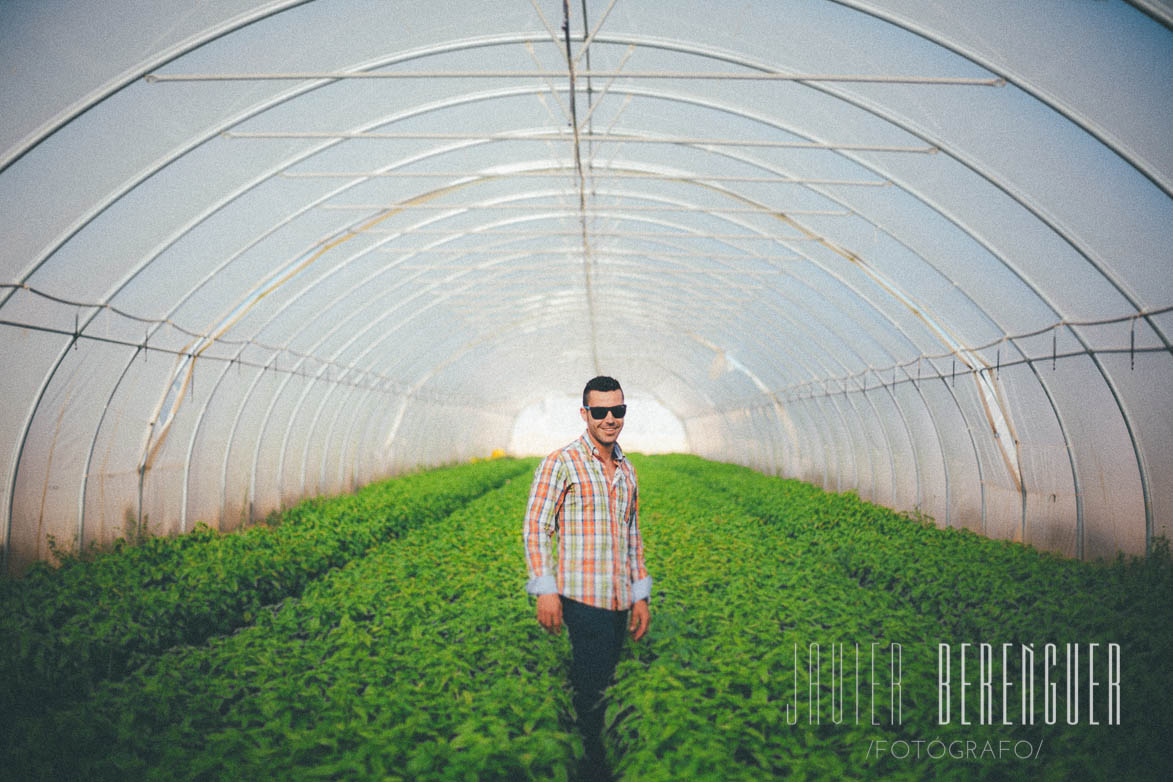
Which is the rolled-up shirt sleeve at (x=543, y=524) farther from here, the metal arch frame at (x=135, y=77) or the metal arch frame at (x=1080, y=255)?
the metal arch frame at (x=1080, y=255)

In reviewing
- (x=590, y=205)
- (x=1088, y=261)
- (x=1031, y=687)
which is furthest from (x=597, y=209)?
(x=1031, y=687)

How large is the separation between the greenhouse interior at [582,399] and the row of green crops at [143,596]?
5cm

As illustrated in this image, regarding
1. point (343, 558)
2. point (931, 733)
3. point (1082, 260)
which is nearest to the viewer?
point (931, 733)

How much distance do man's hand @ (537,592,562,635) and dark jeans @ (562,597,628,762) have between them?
0.22 meters

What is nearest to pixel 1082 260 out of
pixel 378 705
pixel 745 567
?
pixel 745 567

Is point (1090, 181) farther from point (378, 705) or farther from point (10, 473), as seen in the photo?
point (10, 473)

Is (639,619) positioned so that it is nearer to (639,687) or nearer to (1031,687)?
(639,687)

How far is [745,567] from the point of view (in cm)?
884

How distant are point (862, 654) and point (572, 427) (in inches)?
1776

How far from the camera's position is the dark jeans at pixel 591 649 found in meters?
4.48

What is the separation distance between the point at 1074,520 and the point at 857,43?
7.10 meters

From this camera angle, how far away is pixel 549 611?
167 inches

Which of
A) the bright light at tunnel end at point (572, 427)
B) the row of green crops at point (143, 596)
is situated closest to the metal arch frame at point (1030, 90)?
the row of green crops at point (143, 596)

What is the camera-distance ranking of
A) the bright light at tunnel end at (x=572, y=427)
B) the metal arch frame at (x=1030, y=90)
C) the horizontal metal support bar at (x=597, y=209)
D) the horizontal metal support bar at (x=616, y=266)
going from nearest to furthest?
the metal arch frame at (x=1030, y=90), the horizontal metal support bar at (x=597, y=209), the horizontal metal support bar at (x=616, y=266), the bright light at tunnel end at (x=572, y=427)
